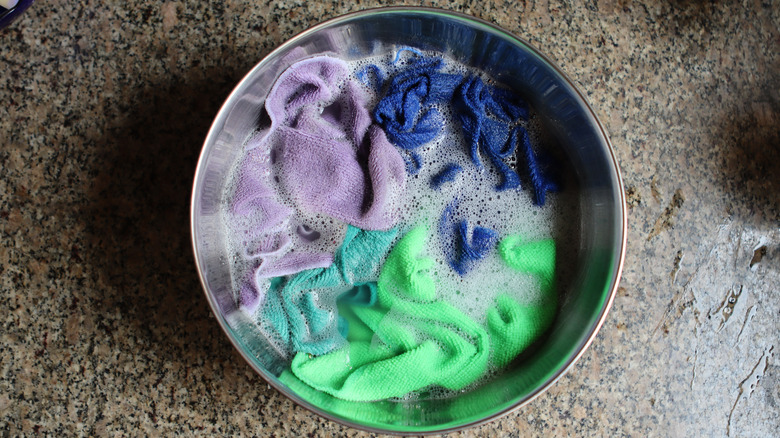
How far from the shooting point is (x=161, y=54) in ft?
1.91

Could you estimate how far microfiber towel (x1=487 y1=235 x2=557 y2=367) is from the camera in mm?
562

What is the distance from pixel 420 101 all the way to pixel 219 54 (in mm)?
229

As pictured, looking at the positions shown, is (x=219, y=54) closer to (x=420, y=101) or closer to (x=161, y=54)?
(x=161, y=54)

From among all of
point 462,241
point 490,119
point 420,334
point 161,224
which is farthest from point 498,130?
point 161,224

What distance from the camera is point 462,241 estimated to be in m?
0.57

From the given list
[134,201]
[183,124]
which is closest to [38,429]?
[134,201]

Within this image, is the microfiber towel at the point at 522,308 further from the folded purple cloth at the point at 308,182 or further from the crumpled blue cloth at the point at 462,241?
the folded purple cloth at the point at 308,182

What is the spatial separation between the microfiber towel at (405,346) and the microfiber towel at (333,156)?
0.19 feet

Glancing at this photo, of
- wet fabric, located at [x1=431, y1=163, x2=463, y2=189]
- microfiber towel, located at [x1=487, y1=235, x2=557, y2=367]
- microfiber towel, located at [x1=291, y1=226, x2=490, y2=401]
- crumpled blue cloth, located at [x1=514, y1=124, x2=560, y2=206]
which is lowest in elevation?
microfiber towel, located at [x1=291, y1=226, x2=490, y2=401]

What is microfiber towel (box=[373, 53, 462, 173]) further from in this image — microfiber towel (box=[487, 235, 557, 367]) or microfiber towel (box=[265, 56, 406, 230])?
microfiber towel (box=[487, 235, 557, 367])

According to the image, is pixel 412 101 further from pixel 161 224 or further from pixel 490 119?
pixel 161 224

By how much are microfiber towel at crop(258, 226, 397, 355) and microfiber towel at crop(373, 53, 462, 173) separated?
3.8 inches

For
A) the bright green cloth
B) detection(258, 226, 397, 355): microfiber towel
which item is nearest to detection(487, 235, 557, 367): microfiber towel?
the bright green cloth

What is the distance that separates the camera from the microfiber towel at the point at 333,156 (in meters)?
0.56
